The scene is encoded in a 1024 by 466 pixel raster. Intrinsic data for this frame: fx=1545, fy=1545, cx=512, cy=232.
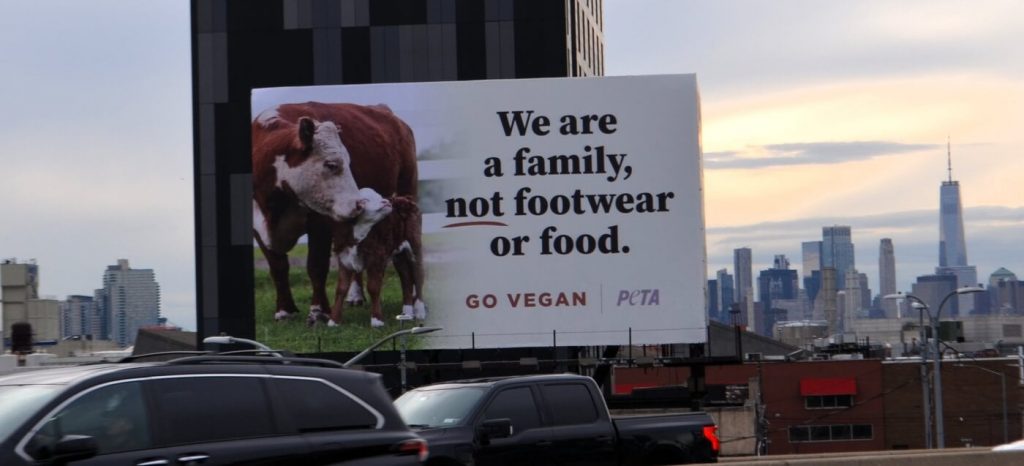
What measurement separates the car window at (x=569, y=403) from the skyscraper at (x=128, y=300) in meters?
113

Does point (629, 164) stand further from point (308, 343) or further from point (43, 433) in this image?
point (43, 433)

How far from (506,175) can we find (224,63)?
18.7 m

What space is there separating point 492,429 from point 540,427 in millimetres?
1174

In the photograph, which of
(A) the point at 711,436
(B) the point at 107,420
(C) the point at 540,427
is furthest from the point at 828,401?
(B) the point at 107,420

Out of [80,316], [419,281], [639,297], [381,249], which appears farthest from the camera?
[80,316]

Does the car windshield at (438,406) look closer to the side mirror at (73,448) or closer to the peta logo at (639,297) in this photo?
the side mirror at (73,448)

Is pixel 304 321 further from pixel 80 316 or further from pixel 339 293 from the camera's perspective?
pixel 80 316

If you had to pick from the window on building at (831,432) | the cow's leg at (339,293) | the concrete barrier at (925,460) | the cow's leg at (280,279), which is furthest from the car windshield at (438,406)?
the window on building at (831,432)

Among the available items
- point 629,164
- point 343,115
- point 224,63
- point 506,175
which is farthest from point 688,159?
point 224,63

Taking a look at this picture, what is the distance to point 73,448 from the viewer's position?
33.2 feet

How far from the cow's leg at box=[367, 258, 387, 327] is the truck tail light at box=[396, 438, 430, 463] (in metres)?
36.6

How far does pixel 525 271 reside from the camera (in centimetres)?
4800

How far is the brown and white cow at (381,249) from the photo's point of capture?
4881 centimetres

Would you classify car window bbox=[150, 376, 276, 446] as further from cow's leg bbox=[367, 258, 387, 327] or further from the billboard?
cow's leg bbox=[367, 258, 387, 327]
